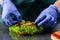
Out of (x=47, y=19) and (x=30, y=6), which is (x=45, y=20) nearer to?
(x=47, y=19)

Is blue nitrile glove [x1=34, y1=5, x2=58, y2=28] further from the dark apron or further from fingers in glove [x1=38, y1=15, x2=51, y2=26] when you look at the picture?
the dark apron

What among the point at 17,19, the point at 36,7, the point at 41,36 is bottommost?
the point at 41,36

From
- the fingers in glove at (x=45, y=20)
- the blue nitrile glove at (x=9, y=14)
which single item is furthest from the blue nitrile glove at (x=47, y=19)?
the blue nitrile glove at (x=9, y=14)

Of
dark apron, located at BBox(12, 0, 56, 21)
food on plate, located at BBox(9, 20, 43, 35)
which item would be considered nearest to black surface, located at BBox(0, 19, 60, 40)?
food on plate, located at BBox(9, 20, 43, 35)

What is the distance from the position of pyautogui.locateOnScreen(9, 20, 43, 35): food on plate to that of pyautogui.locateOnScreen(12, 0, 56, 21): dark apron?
0.23 metres

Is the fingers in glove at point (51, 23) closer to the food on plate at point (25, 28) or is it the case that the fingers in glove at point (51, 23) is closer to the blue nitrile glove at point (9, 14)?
the food on plate at point (25, 28)

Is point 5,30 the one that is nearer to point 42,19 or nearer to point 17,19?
point 17,19

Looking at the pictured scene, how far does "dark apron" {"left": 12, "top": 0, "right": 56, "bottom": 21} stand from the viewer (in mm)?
1378

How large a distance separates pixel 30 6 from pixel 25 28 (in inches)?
12.0

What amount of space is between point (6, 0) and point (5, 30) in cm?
18

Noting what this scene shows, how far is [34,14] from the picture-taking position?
1422 mm

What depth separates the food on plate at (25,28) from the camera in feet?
3.64

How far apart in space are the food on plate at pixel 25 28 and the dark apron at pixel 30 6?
233 mm

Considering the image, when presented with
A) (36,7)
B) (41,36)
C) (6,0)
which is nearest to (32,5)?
(36,7)
